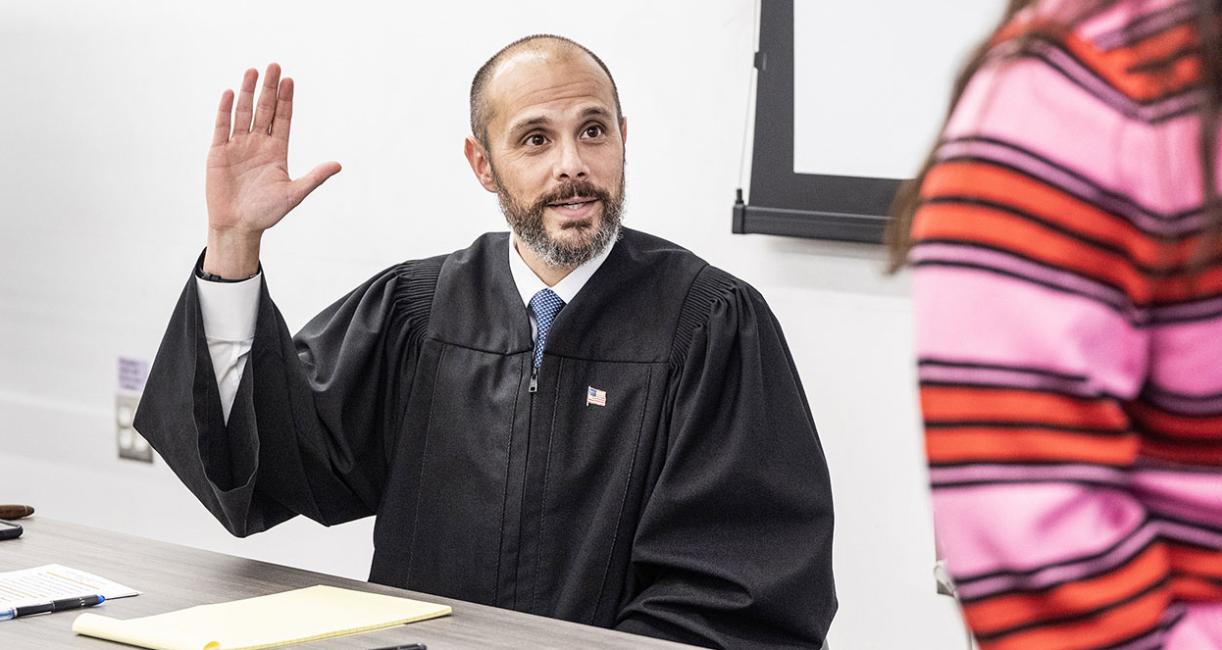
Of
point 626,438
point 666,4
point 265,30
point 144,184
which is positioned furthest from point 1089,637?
point 144,184

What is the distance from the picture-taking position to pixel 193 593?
179cm

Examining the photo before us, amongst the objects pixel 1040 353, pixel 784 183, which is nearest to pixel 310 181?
pixel 784 183

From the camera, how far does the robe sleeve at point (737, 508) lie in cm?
195

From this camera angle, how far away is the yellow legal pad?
1557 millimetres

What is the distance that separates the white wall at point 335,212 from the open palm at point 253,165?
1.16m

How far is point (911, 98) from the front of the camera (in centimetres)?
283

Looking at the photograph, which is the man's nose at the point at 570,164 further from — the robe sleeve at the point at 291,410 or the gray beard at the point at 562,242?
the robe sleeve at the point at 291,410

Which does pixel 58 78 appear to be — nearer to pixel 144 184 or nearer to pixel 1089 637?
pixel 144 184

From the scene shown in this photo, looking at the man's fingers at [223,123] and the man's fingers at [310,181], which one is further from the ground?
the man's fingers at [223,123]

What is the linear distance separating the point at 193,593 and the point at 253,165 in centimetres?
68

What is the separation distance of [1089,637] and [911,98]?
224 cm

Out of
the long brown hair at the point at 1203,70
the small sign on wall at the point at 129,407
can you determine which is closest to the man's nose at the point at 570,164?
the long brown hair at the point at 1203,70

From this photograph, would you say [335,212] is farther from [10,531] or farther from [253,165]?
[10,531]

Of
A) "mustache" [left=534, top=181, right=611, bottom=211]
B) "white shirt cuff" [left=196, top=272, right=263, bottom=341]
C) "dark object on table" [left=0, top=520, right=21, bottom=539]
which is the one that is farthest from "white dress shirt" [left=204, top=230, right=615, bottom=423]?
"mustache" [left=534, top=181, right=611, bottom=211]
